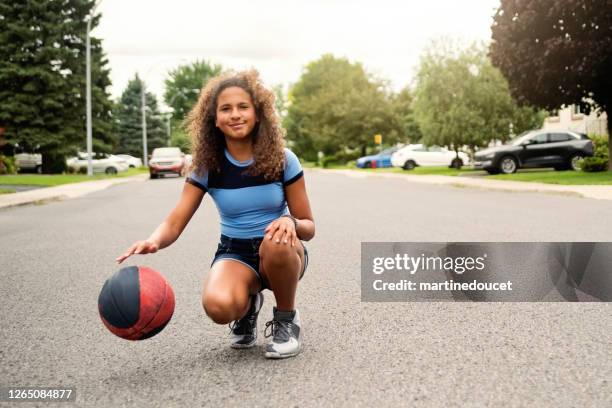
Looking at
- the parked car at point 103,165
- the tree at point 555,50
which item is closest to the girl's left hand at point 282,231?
the tree at point 555,50

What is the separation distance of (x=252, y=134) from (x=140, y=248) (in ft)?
3.13

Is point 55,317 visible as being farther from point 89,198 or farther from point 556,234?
point 89,198

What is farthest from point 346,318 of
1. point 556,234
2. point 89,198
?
point 89,198

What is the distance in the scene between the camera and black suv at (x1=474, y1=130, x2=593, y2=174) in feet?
90.8

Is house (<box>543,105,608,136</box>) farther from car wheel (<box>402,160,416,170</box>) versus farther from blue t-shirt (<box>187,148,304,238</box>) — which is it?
blue t-shirt (<box>187,148,304,238</box>)

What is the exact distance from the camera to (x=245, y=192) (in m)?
4.05

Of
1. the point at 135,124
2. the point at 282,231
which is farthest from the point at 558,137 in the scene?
the point at 135,124

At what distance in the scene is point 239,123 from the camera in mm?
4023

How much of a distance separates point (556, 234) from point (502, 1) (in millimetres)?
16786

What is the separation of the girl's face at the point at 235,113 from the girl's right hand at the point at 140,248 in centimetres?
77

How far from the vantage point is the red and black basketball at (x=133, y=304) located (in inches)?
147

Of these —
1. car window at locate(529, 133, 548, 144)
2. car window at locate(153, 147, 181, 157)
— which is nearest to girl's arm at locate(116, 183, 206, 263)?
car window at locate(529, 133, 548, 144)

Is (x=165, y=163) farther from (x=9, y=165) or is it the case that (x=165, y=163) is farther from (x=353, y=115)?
(x=353, y=115)

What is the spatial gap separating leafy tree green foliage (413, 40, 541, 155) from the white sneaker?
1162 inches
